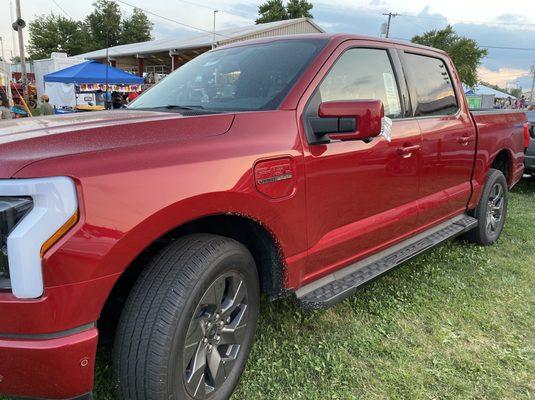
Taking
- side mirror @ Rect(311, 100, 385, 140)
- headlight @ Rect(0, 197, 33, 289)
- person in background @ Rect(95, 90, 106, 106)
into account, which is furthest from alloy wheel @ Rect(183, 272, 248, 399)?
person in background @ Rect(95, 90, 106, 106)

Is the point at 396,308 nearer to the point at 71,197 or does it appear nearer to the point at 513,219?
the point at 71,197

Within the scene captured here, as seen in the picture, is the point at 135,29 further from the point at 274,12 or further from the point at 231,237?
the point at 231,237

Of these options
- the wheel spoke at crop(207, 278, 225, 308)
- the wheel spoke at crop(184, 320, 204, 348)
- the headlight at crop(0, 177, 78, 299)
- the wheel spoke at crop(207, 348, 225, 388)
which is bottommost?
the wheel spoke at crop(207, 348, 225, 388)

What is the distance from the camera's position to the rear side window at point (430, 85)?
3541 millimetres

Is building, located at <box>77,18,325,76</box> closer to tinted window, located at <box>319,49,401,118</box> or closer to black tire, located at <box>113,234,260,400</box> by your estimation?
tinted window, located at <box>319,49,401,118</box>

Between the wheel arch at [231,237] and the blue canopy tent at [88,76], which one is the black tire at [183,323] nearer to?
the wheel arch at [231,237]

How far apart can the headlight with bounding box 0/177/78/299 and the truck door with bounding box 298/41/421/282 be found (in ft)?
4.04

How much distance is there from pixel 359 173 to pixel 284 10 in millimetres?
52915

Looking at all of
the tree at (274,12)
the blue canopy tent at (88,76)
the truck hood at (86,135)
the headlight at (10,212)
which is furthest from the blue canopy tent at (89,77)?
the tree at (274,12)

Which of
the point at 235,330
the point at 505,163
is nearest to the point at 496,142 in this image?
the point at 505,163

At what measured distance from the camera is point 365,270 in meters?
2.97

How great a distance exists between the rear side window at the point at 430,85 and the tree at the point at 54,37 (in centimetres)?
6709

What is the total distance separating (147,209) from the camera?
1.69 meters

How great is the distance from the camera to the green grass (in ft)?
8.01
